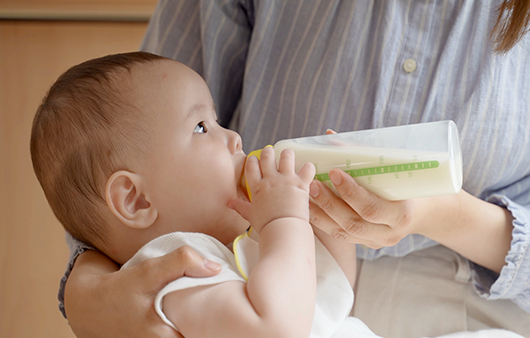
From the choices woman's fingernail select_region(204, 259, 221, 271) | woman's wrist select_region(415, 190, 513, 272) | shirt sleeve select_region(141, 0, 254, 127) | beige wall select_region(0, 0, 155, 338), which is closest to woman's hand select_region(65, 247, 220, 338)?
woman's fingernail select_region(204, 259, 221, 271)

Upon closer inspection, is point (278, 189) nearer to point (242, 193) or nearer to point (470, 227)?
point (242, 193)

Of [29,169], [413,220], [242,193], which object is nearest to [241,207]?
[242,193]

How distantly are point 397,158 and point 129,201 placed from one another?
41 cm

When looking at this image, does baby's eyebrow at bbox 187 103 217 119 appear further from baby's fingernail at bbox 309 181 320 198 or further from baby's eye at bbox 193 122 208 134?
baby's fingernail at bbox 309 181 320 198

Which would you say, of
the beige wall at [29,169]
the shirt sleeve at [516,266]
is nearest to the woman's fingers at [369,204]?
the shirt sleeve at [516,266]

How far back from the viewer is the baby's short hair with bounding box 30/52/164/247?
27.1 inches

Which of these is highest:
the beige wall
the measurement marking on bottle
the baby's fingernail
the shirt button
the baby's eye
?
A: the shirt button

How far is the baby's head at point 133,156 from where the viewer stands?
691 mm

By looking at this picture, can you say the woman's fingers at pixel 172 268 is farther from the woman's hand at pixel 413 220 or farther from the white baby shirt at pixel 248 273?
the woman's hand at pixel 413 220

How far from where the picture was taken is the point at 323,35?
3.09 feet

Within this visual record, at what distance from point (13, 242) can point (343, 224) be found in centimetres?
152

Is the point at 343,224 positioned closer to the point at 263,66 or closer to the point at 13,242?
the point at 263,66

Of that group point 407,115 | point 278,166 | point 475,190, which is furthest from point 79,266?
point 475,190

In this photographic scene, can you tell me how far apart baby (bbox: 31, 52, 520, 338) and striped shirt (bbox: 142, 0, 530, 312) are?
24 cm
